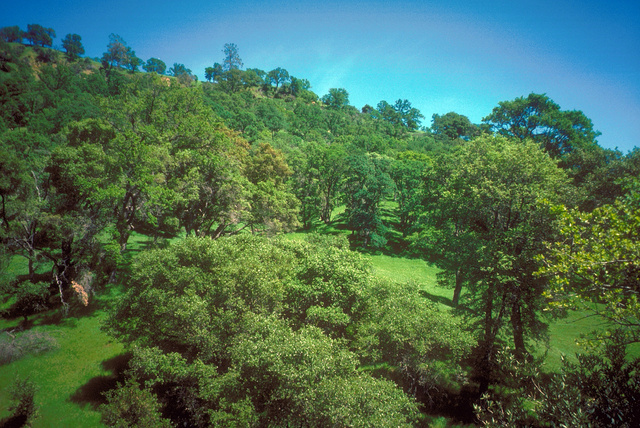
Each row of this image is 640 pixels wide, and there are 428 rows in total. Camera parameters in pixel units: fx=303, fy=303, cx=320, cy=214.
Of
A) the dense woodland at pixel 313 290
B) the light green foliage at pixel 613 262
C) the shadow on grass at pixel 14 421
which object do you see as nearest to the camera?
the light green foliage at pixel 613 262

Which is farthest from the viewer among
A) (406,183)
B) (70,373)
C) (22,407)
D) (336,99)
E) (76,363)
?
(336,99)

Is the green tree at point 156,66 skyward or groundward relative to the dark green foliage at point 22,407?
skyward

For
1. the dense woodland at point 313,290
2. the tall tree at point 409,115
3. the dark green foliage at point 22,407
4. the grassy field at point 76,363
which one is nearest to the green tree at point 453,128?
the tall tree at point 409,115

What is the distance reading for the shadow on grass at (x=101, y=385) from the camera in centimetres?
1977

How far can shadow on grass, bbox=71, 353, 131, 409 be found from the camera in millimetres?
19766

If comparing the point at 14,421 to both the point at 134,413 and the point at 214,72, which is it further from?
the point at 214,72

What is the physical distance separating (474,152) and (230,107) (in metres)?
93.7

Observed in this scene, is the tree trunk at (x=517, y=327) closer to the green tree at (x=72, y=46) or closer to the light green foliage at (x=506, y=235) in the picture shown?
the light green foliage at (x=506, y=235)

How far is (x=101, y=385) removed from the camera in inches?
825

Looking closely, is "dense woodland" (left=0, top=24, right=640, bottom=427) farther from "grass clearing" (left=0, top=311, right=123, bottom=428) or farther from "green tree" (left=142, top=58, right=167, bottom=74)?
"green tree" (left=142, top=58, right=167, bottom=74)

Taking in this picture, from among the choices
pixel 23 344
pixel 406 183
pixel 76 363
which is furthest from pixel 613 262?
pixel 406 183

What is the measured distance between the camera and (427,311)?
17.5 meters

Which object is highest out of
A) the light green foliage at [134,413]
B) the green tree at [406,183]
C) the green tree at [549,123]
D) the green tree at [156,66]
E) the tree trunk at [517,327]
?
the green tree at [156,66]

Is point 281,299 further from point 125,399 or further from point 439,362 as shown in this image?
point 439,362
